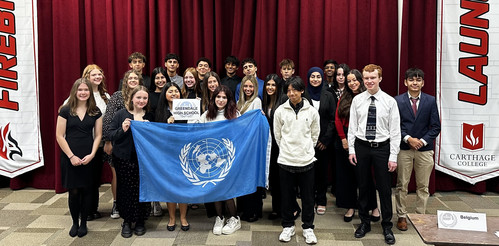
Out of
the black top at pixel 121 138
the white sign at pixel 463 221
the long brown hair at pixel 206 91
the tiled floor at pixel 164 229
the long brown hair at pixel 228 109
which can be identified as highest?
the long brown hair at pixel 206 91

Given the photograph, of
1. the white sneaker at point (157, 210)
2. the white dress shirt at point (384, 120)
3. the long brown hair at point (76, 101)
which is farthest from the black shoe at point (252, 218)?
the long brown hair at point (76, 101)

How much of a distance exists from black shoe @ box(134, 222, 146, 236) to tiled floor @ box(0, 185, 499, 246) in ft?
0.14

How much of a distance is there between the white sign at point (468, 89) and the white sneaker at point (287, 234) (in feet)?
7.38

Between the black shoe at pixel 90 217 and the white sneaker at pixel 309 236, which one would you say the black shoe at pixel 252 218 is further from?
the black shoe at pixel 90 217

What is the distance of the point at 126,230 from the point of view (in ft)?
10.7

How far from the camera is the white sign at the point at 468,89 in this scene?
14.2 feet

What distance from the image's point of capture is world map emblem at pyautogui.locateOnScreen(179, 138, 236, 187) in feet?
10.8

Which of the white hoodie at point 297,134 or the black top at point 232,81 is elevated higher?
the black top at point 232,81

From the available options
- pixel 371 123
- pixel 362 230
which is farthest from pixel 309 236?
pixel 371 123

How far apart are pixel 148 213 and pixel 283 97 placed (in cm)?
157

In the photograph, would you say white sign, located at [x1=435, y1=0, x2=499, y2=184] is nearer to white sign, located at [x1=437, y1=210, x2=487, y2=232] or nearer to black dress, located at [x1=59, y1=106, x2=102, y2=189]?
white sign, located at [x1=437, y1=210, x2=487, y2=232]

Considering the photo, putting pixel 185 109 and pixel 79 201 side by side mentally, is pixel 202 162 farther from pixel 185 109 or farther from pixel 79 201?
pixel 79 201

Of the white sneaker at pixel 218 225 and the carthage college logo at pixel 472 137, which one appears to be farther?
the carthage college logo at pixel 472 137

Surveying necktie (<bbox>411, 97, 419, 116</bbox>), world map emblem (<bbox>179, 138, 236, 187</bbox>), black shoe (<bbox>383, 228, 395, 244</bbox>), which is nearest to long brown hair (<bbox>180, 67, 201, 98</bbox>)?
world map emblem (<bbox>179, 138, 236, 187</bbox>)
